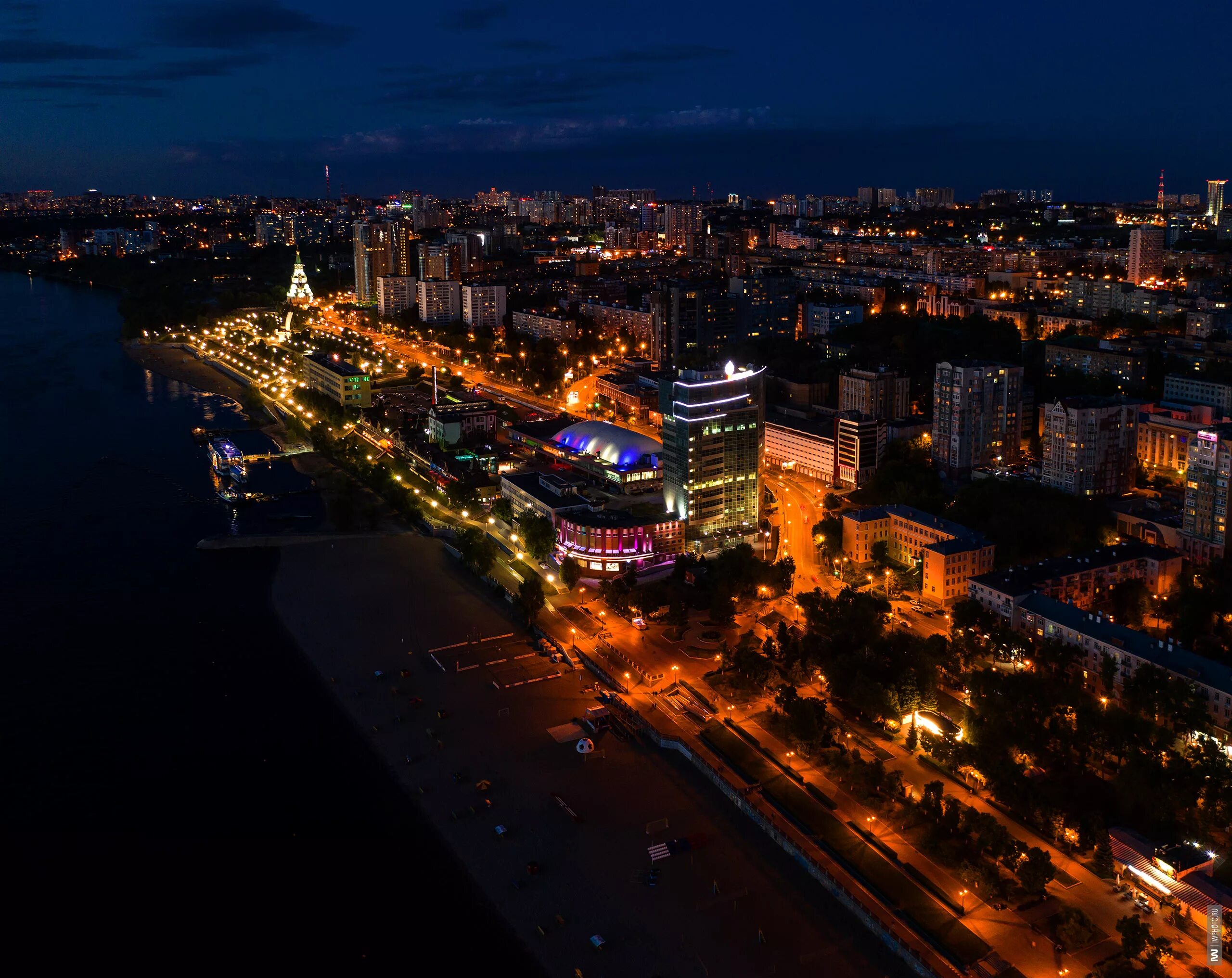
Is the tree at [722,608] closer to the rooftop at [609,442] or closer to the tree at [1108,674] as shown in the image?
the tree at [1108,674]

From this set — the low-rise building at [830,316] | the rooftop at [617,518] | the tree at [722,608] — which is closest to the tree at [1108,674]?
the tree at [722,608]

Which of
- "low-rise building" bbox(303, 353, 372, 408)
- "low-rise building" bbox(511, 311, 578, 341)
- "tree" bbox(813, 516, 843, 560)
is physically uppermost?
"low-rise building" bbox(511, 311, 578, 341)

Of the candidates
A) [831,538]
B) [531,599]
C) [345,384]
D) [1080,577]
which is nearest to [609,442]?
[831,538]

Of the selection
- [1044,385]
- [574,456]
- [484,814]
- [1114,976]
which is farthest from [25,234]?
[1114,976]

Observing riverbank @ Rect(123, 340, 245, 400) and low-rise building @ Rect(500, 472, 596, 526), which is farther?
riverbank @ Rect(123, 340, 245, 400)

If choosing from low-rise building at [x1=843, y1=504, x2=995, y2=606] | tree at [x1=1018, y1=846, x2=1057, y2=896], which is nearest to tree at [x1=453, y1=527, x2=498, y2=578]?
low-rise building at [x1=843, y1=504, x2=995, y2=606]

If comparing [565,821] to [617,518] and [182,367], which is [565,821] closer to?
[617,518]

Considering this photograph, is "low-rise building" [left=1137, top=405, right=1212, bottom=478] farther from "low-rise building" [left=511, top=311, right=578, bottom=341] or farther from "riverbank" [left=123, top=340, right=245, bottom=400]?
"riverbank" [left=123, top=340, right=245, bottom=400]
